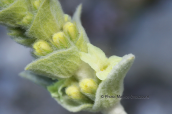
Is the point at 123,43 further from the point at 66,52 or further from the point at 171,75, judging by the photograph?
the point at 66,52

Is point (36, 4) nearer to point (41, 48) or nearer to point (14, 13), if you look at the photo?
point (14, 13)

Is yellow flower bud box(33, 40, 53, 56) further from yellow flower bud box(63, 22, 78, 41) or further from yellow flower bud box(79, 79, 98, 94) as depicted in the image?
yellow flower bud box(79, 79, 98, 94)

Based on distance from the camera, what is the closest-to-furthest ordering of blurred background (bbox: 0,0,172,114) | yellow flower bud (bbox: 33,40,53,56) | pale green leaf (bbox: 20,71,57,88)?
yellow flower bud (bbox: 33,40,53,56) < pale green leaf (bbox: 20,71,57,88) < blurred background (bbox: 0,0,172,114)

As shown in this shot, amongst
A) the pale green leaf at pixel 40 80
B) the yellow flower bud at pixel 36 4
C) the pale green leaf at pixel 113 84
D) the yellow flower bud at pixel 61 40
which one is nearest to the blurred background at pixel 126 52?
the pale green leaf at pixel 40 80

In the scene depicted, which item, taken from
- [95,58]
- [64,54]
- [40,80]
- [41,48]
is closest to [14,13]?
[41,48]

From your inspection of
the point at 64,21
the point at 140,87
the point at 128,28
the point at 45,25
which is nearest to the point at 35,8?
the point at 45,25

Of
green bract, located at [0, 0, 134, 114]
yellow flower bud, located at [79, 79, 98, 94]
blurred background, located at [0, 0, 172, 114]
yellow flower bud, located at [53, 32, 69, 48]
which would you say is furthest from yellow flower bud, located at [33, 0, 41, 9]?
blurred background, located at [0, 0, 172, 114]

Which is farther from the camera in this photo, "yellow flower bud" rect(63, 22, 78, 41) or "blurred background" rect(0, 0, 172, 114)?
"blurred background" rect(0, 0, 172, 114)

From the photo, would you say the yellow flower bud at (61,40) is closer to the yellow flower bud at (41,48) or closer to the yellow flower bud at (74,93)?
the yellow flower bud at (41,48)
